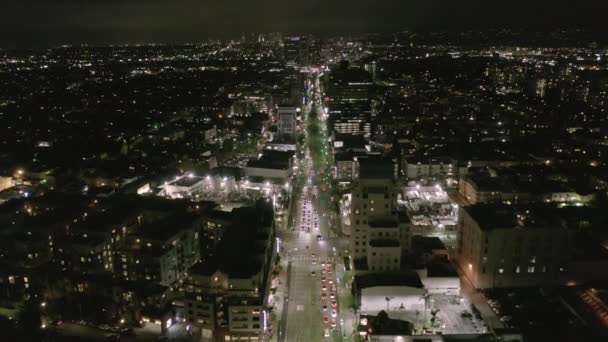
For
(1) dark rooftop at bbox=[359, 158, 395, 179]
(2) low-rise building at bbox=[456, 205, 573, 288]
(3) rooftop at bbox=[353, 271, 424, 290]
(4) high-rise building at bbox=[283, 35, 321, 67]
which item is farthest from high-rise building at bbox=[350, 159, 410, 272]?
(4) high-rise building at bbox=[283, 35, 321, 67]

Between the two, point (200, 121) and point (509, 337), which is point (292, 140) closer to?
point (200, 121)

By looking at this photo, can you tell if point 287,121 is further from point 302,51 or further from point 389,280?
point 302,51

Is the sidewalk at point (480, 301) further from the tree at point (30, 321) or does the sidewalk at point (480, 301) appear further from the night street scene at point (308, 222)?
the tree at point (30, 321)

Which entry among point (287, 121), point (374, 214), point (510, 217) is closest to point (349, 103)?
point (287, 121)

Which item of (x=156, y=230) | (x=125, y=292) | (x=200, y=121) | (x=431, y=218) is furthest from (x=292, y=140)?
(x=125, y=292)

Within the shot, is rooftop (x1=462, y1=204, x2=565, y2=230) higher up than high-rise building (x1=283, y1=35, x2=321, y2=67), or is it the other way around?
high-rise building (x1=283, y1=35, x2=321, y2=67)

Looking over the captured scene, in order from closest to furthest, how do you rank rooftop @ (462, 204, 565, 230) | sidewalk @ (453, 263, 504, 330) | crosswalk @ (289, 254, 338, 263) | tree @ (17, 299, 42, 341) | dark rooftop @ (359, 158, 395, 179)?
tree @ (17, 299, 42, 341) < sidewalk @ (453, 263, 504, 330) < rooftop @ (462, 204, 565, 230) < dark rooftop @ (359, 158, 395, 179) < crosswalk @ (289, 254, 338, 263)

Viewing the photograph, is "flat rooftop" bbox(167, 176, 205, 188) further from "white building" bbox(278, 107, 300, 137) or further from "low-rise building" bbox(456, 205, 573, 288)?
"low-rise building" bbox(456, 205, 573, 288)

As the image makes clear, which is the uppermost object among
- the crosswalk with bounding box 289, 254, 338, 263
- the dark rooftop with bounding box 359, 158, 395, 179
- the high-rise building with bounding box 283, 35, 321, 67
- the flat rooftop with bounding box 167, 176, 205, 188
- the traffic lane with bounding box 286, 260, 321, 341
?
the high-rise building with bounding box 283, 35, 321, 67

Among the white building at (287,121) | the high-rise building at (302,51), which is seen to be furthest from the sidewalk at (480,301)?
the high-rise building at (302,51)
